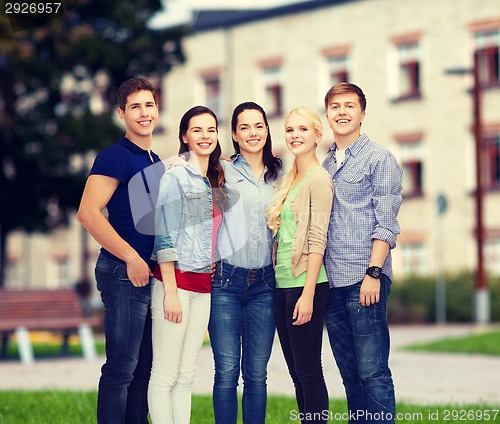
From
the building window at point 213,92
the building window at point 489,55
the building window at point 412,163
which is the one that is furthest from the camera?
the building window at point 213,92

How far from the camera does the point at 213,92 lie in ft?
138

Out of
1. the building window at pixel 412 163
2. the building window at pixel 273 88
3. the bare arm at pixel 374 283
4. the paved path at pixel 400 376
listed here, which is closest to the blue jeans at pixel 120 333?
the bare arm at pixel 374 283

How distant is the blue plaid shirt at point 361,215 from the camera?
21.5 ft

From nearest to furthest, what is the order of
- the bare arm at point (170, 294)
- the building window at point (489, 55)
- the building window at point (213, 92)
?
the bare arm at point (170, 294) → the building window at point (489, 55) → the building window at point (213, 92)

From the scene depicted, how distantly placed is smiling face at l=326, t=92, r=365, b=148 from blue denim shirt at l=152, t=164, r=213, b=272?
860mm

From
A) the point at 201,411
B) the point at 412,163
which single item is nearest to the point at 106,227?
the point at 201,411

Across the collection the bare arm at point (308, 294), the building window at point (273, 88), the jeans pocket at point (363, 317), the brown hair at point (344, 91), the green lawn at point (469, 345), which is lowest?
the green lawn at point (469, 345)

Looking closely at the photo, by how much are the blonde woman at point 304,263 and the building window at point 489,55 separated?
29.2 meters

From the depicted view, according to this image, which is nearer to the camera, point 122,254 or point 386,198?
point 122,254

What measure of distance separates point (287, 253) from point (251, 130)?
733 millimetres

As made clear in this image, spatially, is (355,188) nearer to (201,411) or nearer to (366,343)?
(366,343)

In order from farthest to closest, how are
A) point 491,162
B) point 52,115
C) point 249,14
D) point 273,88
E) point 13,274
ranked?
point 13,274 < point 273,88 < point 249,14 < point 491,162 < point 52,115

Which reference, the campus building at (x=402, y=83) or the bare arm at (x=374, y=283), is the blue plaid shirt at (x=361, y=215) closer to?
the bare arm at (x=374, y=283)

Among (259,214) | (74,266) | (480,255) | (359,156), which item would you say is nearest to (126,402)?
(259,214)
